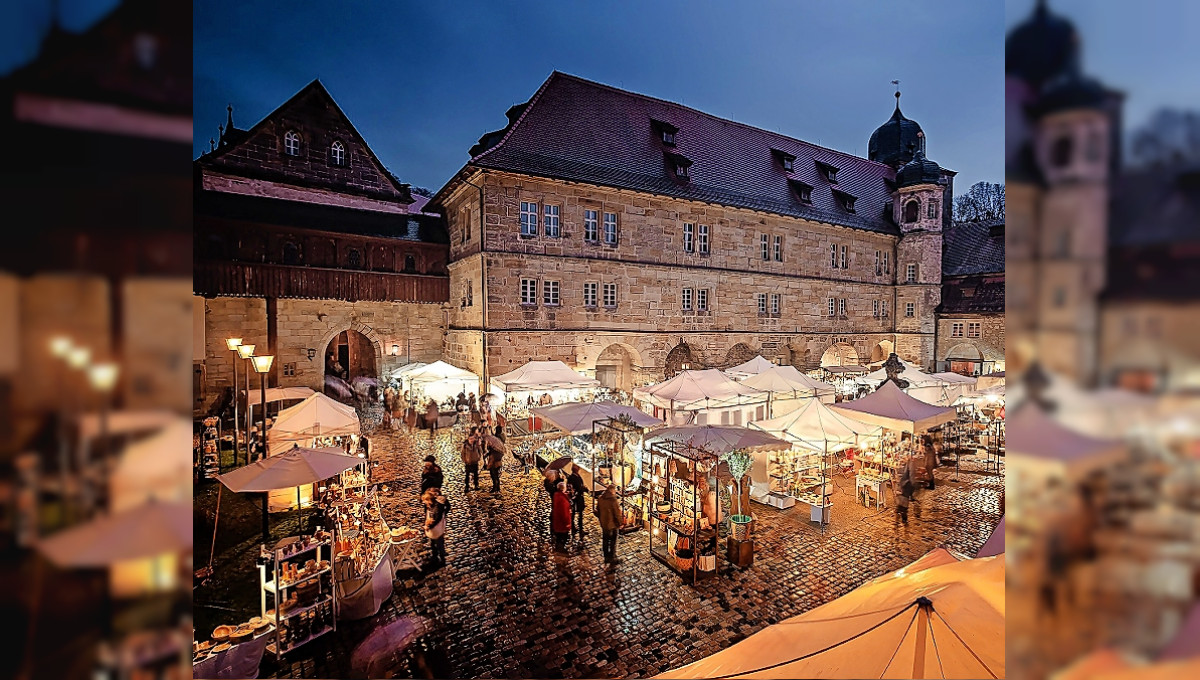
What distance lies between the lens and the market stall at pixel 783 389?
14820mm

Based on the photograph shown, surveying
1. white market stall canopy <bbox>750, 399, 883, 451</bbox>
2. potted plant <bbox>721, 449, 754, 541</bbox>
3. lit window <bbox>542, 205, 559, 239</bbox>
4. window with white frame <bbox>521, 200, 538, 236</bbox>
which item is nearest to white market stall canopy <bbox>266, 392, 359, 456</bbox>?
potted plant <bbox>721, 449, 754, 541</bbox>

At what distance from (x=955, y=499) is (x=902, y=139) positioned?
113 feet

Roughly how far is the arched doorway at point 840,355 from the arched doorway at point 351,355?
81.8ft

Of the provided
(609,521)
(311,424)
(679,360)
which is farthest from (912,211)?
(311,424)

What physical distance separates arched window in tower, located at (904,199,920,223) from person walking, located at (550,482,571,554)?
29.3m

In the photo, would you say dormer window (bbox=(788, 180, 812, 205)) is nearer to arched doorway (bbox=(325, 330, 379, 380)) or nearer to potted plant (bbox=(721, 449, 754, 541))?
potted plant (bbox=(721, 449, 754, 541))

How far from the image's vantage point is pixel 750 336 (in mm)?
23516

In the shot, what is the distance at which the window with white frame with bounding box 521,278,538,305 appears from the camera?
59.9ft

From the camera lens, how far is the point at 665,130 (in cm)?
2275

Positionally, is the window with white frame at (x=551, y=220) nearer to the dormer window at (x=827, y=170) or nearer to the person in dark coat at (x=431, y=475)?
the person in dark coat at (x=431, y=475)

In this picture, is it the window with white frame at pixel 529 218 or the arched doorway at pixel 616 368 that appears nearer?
the window with white frame at pixel 529 218
